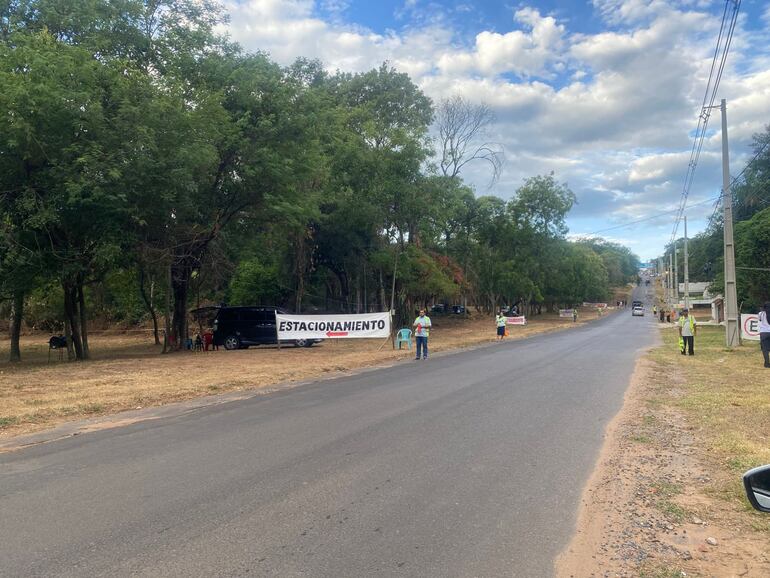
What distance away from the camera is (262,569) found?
3908 mm

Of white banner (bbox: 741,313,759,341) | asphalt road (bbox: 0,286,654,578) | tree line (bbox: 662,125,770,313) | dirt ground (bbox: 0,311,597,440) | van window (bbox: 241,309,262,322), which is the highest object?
tree line (bbox: 662,125,770,313)

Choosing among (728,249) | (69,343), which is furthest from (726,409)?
(69,343)

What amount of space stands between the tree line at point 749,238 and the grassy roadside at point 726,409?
16.4 metres

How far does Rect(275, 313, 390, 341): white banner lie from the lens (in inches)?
926

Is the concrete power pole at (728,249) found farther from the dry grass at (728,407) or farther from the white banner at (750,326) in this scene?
the dry grass at (728,407)

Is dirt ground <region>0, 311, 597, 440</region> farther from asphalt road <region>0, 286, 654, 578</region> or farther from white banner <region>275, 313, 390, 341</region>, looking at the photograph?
asphalt road <region>0, 286, 654, 578</region>

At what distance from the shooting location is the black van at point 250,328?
27.1 meters

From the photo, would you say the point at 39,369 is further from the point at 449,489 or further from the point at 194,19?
the point at 449,489

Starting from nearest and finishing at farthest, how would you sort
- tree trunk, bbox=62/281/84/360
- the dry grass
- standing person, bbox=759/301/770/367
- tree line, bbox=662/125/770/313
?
the dry grass, standing person, bbox=759/301/770/367, tree trunk, bbox=62/281/84/360, tree line, bbox=662/125/770/313

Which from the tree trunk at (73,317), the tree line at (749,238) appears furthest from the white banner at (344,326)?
the tree line at (749,238)

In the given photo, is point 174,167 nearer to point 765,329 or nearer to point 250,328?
point 250,328

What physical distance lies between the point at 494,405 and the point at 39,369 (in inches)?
599

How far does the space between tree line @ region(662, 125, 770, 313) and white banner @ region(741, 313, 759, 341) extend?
26.6 ft

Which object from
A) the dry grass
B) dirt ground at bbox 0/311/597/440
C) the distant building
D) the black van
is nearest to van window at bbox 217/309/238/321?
the black van
